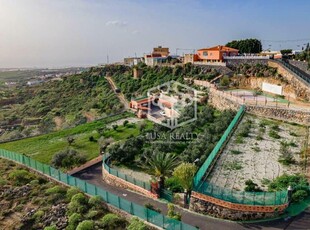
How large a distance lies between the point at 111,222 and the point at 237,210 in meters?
6.42

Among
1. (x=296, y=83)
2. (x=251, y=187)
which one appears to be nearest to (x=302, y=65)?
(x=296, y=83)

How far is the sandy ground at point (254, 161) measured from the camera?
17844mm

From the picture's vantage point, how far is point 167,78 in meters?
54.9

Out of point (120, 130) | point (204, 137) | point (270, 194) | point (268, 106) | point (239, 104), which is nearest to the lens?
point (270, 194)

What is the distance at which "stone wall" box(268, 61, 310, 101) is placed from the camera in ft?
107

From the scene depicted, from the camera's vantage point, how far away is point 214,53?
176ft

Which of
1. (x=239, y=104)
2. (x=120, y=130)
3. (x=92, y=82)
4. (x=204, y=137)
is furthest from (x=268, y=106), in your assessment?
(x=92, y=82)

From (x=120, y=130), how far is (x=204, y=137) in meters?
13.2

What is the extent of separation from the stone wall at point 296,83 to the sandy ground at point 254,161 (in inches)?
331

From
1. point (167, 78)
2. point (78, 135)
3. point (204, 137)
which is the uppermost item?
point (167, 78)

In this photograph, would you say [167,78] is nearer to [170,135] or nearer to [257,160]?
[170,135]

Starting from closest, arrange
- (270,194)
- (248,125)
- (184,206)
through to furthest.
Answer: (270,194) → (184,206) → (248,125)

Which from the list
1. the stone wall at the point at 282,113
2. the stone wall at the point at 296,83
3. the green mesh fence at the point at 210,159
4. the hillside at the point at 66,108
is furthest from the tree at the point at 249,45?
the green mesh fence at the point at 210,159

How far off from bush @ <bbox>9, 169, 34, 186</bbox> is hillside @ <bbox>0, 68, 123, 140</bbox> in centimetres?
2273
